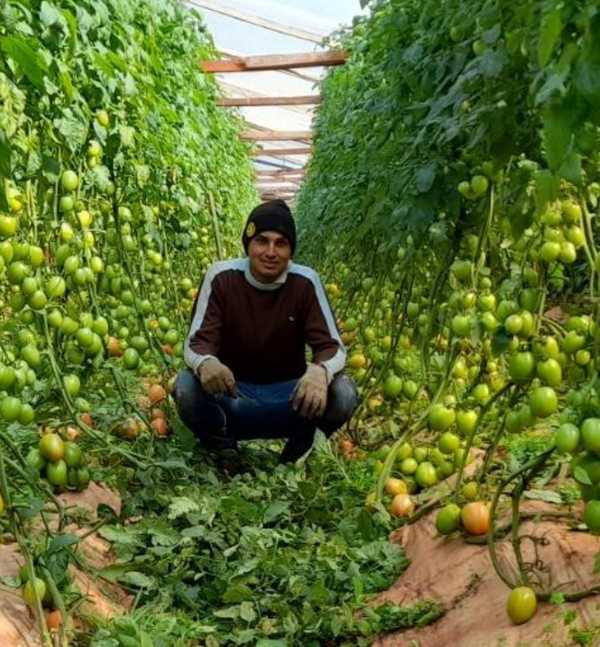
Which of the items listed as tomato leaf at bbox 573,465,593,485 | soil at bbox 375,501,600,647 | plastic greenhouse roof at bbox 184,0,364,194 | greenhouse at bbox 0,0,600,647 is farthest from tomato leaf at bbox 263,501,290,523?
plastic greenhouse roof at bbox 184,0,364,194

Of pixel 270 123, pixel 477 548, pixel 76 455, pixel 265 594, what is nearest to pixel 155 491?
pixel 76 455

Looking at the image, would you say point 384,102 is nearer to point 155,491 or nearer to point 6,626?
point 155,491

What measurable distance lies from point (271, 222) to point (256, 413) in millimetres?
686

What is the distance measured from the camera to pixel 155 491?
2744mm

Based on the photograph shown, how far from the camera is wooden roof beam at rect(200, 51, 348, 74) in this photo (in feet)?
21.9

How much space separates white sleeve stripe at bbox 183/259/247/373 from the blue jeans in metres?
0.09

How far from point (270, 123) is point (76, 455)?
10384mm

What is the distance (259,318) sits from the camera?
3230mm

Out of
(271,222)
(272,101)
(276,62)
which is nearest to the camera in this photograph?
(271,222)

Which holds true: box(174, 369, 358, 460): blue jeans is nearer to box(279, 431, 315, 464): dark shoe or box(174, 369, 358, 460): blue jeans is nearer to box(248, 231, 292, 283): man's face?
box(279, 431, 315, 464): dark shoe

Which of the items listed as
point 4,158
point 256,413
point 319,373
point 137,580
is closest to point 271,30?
point 256,413

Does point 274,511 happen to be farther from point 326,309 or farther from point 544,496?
point 326,309

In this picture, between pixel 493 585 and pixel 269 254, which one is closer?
pixel 493 585

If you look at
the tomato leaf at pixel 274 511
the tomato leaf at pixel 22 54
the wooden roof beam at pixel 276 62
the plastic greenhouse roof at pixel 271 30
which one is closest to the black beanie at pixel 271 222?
the tomato leaf at pixel 274 511
